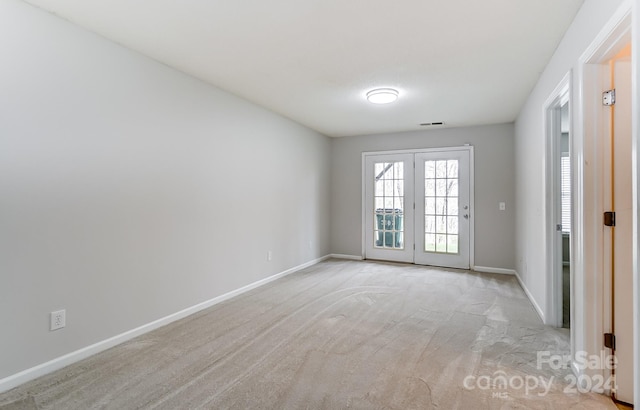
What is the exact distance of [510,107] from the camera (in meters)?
4.31

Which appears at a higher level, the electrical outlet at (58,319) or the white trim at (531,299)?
the electrical outlet at (58,319)

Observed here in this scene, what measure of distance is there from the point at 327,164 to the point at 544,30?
4176 mm

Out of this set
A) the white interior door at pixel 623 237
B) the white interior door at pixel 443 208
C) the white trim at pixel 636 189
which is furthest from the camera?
the white interior door at pixel 443 208

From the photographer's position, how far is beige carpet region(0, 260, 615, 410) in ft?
6.14

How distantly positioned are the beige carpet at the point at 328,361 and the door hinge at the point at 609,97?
1734 mm

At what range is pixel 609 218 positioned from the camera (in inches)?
73.9

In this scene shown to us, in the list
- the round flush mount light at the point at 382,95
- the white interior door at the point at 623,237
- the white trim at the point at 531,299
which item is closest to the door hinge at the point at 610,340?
the white interior door at the point at 623,237

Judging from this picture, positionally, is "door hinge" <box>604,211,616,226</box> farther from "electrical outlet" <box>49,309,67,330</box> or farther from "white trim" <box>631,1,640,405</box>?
"electrical outlet" <box>49,309,67,330</box>

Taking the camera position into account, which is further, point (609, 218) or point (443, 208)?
point (443, 208)

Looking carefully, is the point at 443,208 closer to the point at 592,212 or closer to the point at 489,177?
the point at 489,177

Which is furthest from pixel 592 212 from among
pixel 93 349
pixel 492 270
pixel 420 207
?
pixel 420 207

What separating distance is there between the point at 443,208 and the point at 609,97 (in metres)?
3.74

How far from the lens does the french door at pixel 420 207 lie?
17.8ft

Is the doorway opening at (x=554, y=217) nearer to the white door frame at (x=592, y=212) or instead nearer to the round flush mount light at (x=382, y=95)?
the white door frame at (x=592, y=212)
